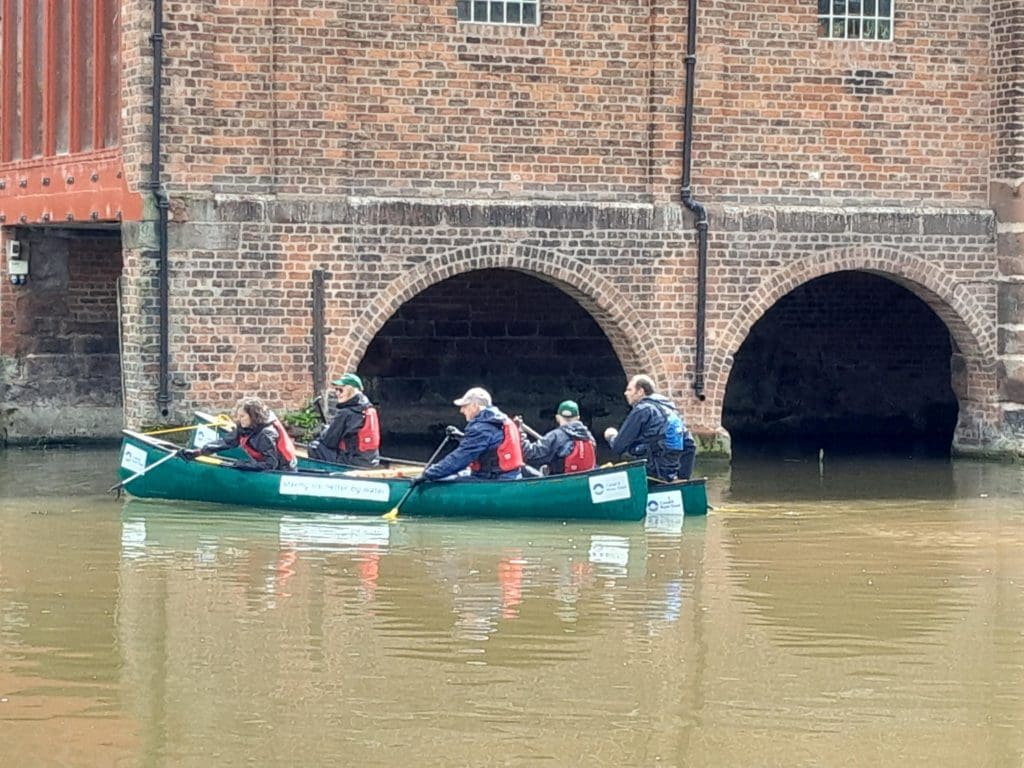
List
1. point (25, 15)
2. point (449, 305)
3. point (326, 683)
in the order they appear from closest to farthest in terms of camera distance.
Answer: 1. point (326, 683)
2. point (25, 15)
3. point (449, 305)

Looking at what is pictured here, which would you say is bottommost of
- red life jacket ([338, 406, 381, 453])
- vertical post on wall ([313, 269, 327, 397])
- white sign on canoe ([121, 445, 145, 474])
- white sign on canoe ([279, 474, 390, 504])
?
white sign on canoe ([279, 474, 390, 504])

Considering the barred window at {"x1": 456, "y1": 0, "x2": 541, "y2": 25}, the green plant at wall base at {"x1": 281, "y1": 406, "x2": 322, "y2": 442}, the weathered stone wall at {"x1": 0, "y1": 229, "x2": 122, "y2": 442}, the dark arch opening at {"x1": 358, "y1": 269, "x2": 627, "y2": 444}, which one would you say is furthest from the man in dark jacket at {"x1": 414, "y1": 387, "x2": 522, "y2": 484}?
the dark arch opening at {"x1": 358, "y1": 269, "x2": 627, "y2": 444}

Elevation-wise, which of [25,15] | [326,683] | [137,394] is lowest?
[326,683]

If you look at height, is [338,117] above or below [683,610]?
above

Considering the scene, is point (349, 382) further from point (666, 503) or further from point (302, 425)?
point (666, 503)

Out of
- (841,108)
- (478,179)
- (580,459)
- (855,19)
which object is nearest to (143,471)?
(580,459)

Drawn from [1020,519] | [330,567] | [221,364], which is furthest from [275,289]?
[1020,519]

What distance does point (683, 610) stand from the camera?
15688mm

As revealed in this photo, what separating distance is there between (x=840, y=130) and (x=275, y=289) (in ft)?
22.7

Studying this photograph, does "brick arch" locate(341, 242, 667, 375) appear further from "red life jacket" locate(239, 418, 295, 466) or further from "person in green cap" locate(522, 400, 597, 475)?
"person in green cap" locate(522, 400, 597, 475)

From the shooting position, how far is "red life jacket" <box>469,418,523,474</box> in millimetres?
20188

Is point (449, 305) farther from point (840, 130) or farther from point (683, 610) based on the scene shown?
point (683, 610)

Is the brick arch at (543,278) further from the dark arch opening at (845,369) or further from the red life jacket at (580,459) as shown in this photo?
the dark arch opening at (845,369)

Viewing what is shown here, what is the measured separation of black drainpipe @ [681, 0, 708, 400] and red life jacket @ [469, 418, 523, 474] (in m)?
5.09
